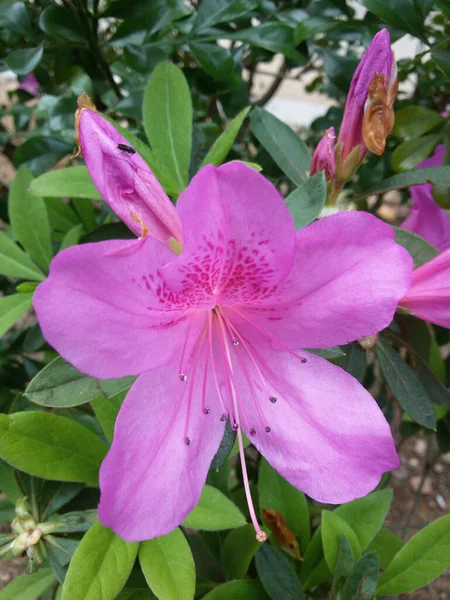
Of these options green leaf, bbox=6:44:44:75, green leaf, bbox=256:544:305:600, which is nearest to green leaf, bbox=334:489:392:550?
green leaf, bbox=256:544:305:600

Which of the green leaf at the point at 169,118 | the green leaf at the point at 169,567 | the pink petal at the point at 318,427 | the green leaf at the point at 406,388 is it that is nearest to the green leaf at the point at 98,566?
the green leaf at the point at 169,567

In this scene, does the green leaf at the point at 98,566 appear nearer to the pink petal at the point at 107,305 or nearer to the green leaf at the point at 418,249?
the pink petal at the point at 107,305

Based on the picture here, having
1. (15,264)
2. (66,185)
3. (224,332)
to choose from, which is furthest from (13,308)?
(224,332)

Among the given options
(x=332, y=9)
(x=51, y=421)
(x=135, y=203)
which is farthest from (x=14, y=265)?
(x=332, y=9)

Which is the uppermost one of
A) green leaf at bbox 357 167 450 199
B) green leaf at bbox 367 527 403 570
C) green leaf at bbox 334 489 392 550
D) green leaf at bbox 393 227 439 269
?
green leaf at bbox 357 167 450 199

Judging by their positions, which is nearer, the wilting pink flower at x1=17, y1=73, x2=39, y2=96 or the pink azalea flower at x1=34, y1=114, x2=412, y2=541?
the pink azalea flower at x1=34, y1=114, x2=412, y2=541

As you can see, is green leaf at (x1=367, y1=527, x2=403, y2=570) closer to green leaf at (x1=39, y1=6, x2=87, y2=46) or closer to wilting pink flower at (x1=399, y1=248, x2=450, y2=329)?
wilting pink flower at (x1=399, y1=248, x2=450, y2=329)
